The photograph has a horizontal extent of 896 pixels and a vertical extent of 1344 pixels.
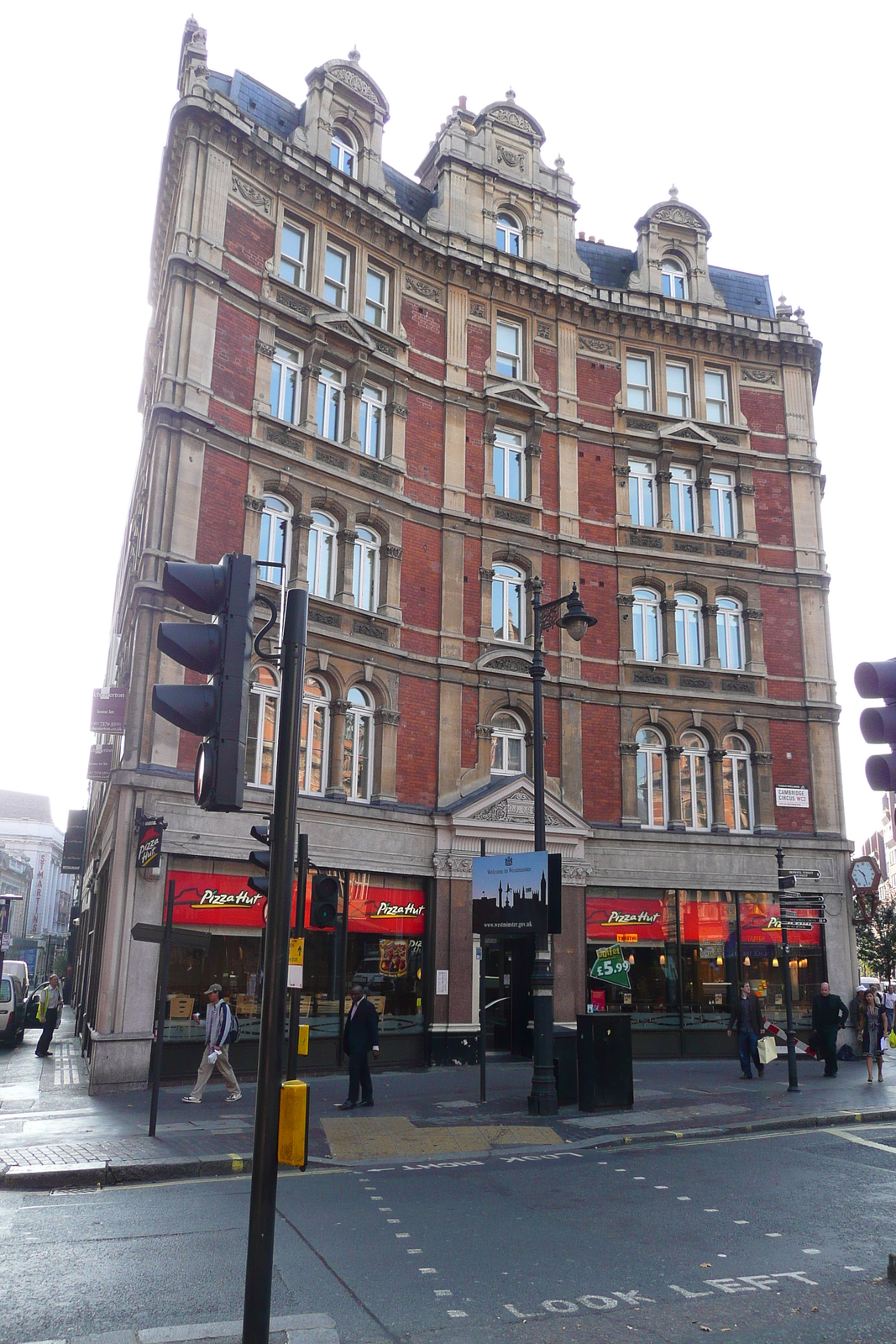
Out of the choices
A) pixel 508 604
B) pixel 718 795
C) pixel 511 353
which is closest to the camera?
pixel 508 604

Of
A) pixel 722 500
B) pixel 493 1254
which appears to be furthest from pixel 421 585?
pixel 493 1254

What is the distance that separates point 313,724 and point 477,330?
11342 millimetres

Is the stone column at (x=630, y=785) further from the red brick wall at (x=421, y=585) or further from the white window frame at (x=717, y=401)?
the white window frame at (x=717, y=401)

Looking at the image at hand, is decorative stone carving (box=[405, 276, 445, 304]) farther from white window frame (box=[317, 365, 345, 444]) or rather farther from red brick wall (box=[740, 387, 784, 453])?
red brick wall (box=[740, 387, 784, 453])

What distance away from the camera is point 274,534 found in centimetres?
2119

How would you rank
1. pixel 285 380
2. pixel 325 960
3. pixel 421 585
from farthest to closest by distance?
pixel 421 585 < pixel 285 380 < pixel 325 960

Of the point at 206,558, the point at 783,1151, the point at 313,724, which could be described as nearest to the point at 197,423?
the point at 206,558

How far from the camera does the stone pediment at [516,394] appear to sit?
24.8 meters

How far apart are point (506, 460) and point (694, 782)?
934cm

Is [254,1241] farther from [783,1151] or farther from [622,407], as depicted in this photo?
[622,407]

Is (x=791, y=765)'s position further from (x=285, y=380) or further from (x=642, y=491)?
(x=285, y=380)

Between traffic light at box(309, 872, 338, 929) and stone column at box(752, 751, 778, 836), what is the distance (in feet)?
53.4

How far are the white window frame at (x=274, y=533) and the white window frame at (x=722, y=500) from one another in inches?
469

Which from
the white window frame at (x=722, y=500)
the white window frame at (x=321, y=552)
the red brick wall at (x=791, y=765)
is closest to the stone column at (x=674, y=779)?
the red brick wall at (x=791, y=765)
